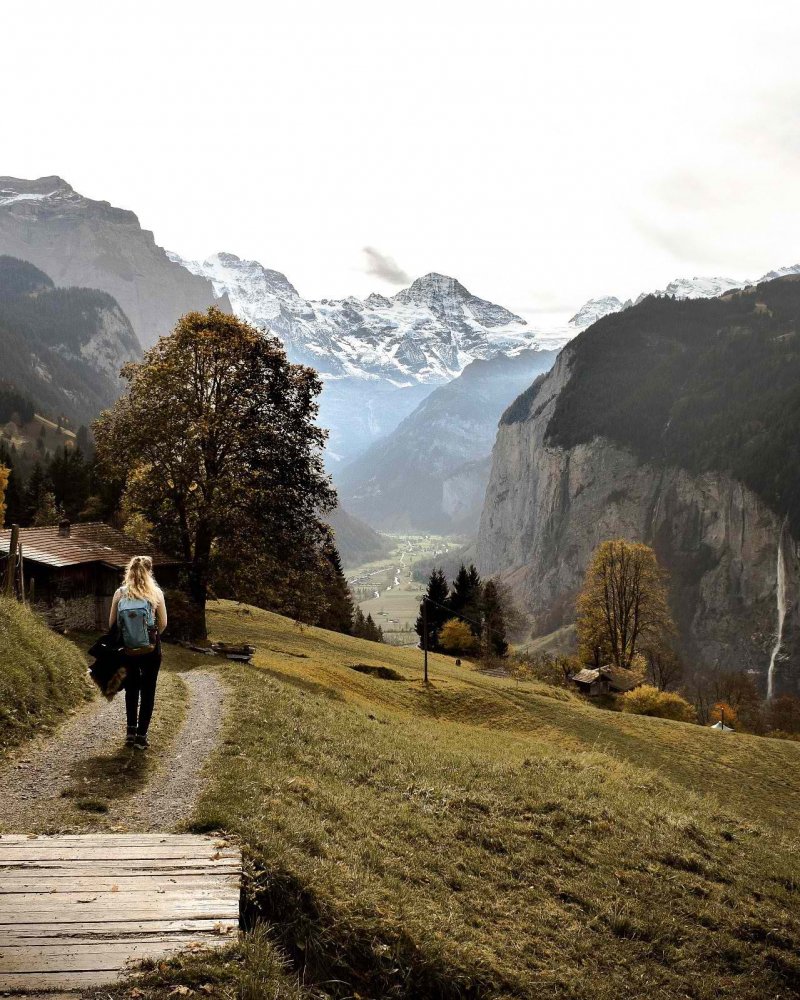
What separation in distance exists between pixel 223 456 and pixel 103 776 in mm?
24712

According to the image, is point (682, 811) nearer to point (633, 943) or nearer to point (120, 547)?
point (633, 943)

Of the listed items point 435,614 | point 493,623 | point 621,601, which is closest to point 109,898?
point 621,601

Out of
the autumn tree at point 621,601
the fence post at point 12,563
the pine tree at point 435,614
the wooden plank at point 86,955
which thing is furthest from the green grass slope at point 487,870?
the pine tree at point 435,614

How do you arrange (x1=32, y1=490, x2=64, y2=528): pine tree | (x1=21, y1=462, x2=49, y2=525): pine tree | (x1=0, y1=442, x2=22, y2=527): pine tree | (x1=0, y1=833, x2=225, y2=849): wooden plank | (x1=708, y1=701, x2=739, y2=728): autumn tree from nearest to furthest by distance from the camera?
(x1=0, y1=833, x2=225, y2=849): wooden plank
(x1=708, y1=701, x2=739, y2=728): autumn tree
(x1=32, y1=490, x2=64, y2=528): pine tree
(x1=0, y1=442, x2=22, y2=527): pine tree
(x1=21, y1=462, x2=49, y2=525): pine tree

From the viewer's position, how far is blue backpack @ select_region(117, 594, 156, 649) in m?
11.4

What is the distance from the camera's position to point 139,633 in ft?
37.6

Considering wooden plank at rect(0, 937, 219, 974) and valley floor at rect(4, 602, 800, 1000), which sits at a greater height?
wooden plank at rect(0, 937, 219, 974)

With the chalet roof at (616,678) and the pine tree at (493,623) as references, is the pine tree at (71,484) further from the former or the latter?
the chalet roof at (616,678)

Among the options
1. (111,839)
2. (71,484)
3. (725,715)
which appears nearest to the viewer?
(111,839)

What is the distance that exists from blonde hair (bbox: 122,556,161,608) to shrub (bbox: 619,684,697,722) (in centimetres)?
5105

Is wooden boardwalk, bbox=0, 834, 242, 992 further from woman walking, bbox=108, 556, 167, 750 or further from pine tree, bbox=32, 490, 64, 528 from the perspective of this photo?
pine tree, bbox=32, 490, 64, 528

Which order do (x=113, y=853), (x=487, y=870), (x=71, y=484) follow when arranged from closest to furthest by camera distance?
(x=113, y=853) → (x=487, y=870) → (x=71, y=484)

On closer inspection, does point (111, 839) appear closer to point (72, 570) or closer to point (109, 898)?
point (109, 898)

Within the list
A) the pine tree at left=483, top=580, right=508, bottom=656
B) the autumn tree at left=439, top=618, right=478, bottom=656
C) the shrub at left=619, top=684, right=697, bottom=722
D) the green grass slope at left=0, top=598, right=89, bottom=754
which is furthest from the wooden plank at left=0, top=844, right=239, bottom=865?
the autumn tree at left=439, top=618, right=478, bottom=656
